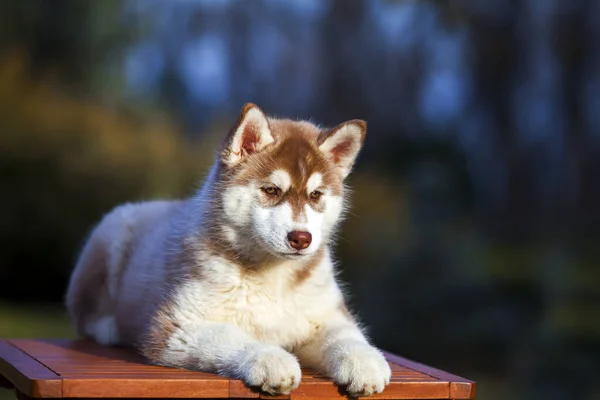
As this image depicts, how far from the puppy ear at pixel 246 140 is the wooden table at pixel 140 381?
0.98 metres

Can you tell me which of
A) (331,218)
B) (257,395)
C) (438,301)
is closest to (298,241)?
(331,218)

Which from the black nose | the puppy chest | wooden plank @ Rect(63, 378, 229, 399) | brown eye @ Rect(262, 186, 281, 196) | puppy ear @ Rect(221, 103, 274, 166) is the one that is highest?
puppy ear @ Rect(221, 103, 274, 166)

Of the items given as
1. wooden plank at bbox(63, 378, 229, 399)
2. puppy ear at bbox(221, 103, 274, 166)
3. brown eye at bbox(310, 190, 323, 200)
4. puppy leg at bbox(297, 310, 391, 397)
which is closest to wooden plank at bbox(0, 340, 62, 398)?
wooden plank at bbox(63, 378, 229, 399)

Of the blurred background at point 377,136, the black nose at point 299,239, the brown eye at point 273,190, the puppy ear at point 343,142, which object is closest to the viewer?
the black nose at point 299,239

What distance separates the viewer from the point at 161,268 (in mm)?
4137

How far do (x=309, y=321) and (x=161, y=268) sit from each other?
79 cm

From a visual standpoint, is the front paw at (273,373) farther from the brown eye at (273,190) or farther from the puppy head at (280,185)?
the brown eye at (273,190)


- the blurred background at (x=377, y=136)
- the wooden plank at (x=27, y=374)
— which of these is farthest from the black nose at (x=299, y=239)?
the blurred background at (x=377, y=136)

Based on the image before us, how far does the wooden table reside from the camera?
10.5 feet

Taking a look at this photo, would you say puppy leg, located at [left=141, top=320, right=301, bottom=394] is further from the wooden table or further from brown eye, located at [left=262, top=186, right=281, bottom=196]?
brown eye, located at [left=262, top=186, right=281, bottom=196]

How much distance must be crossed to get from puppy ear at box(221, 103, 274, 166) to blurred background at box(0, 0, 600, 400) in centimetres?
621

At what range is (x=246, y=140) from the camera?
12.6ft

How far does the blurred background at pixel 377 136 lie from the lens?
10.1 m

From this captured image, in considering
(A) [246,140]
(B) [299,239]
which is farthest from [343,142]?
(B) [299,239]
